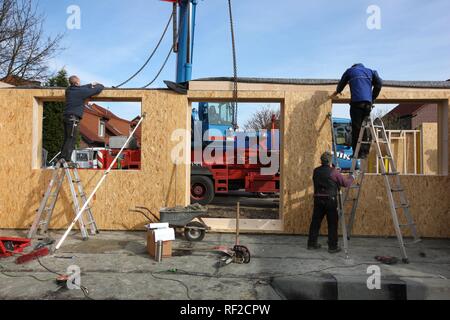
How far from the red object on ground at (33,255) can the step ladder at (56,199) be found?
3.33 feet

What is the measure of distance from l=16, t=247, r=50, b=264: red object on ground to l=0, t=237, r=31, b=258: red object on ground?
374 mm

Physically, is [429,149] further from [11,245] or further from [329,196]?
[11,245]

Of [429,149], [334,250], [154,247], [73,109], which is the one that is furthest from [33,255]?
[429,149]

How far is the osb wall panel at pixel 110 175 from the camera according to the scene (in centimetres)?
713

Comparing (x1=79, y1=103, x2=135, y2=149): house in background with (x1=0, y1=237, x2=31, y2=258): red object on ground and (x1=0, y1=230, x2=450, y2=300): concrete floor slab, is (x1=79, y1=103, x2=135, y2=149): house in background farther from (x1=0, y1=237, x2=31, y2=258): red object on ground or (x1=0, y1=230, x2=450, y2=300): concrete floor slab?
(x1=0, y1=230, x2=450, y2=300): concrete floor slab

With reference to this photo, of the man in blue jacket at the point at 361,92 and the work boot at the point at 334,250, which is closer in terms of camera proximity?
the work boot at the point at 334,250

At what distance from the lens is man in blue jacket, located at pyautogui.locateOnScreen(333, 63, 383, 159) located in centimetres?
607

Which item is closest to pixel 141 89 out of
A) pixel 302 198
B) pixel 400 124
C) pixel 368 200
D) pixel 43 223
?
pixel 43 223

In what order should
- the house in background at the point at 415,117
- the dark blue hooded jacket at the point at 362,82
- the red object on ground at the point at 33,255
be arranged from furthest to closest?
the house in background at the point at 415,117 < the dark blue hooded jacket at the point at 362,82 < the red object on ground at the point at 33,255

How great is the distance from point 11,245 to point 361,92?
629cm

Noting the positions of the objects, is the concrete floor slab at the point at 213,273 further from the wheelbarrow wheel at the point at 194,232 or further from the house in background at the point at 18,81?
the house in background at the point at 18,81

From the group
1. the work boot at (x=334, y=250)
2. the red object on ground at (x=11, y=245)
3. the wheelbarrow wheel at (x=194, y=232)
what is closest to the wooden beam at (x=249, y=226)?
the wheelbarrow wheel at (x=194, y=232)

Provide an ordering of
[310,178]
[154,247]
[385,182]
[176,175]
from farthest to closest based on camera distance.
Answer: [176,175], [310,178], [385,182], [154,247]

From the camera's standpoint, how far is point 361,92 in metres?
6.05
